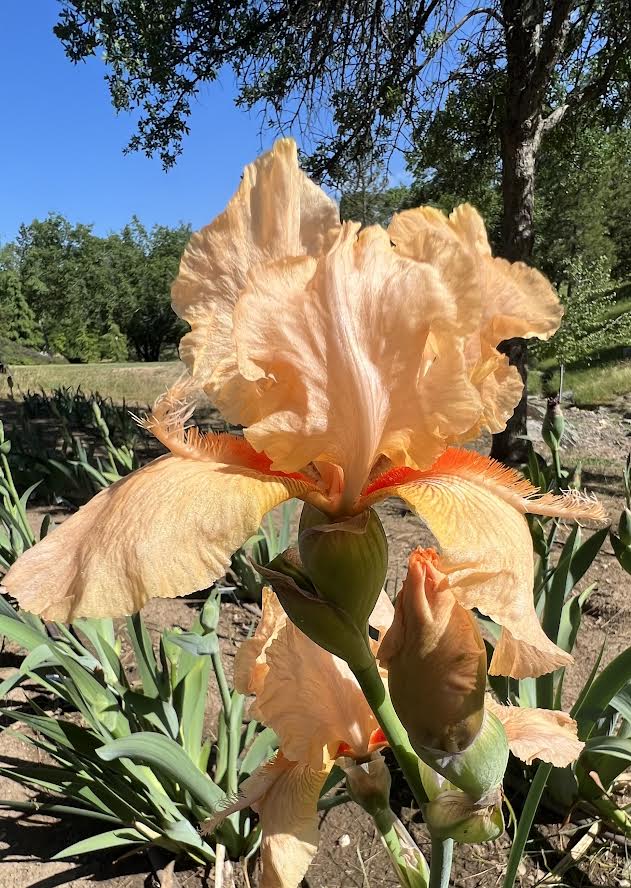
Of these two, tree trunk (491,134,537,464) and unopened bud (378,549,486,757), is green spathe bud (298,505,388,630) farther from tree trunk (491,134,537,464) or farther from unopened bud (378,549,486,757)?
tree trunk (491,134,537,464)

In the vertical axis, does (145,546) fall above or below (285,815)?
above

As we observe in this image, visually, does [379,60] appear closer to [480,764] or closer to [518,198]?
[518,198]

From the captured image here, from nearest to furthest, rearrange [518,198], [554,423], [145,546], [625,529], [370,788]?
1. [145,546]
2. [370,788]
3. [625,529]
4. [554,423]
5. [518,198]

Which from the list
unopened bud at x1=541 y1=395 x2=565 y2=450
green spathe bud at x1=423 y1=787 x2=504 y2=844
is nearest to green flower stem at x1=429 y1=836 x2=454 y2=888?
green spathe bud at x1=423 y1=787 x2=504 y2=844

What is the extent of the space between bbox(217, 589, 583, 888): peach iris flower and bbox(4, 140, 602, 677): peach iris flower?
283 mm

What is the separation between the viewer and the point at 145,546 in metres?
0.53

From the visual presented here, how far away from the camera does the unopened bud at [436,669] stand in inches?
21.3

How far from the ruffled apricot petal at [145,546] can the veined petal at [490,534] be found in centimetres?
15

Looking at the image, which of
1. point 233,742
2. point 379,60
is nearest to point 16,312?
point 379,60

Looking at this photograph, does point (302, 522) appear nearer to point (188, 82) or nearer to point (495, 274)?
point (495, 274)

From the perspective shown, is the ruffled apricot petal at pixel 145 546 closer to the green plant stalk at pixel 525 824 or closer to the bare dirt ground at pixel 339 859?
the green plant stalk at pixel 525 824

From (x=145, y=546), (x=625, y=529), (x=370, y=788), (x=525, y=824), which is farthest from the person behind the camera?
(x=625, y=529)

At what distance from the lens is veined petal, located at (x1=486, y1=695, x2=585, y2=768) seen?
0.70 m

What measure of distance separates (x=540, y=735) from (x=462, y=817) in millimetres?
177
